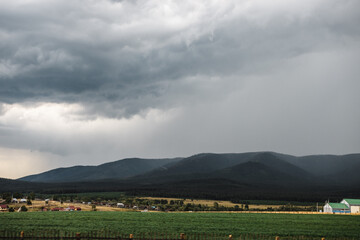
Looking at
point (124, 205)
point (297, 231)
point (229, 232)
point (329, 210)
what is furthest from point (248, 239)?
point (124, 205)

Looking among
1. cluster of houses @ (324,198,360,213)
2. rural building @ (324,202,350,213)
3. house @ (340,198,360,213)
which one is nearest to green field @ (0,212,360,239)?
rural building @ (324,202,350,213)

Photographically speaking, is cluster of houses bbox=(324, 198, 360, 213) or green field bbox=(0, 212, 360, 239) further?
cluster of houses bbox=(324, 198, 360, 213)

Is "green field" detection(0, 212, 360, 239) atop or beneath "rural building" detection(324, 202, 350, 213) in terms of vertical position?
atop

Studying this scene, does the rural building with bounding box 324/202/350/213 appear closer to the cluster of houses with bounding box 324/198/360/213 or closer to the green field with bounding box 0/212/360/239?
the cluster of houses with bounding box 324/198/360/213

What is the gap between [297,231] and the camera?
67250 mm

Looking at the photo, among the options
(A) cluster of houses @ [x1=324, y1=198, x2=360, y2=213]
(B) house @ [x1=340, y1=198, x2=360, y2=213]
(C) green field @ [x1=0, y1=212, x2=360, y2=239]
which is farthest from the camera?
(B) house @ [x1=340, y1=198, x2=360, y2=213]

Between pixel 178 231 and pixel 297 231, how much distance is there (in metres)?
22.1

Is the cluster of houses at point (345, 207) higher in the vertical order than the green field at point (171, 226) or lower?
lower

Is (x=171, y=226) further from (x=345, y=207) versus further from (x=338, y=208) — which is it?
(x=345, y=207)

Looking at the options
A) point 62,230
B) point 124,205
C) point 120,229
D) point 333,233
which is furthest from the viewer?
point 124,205

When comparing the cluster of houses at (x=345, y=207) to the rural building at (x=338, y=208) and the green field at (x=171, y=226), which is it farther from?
the green field at (x=171, y=226)

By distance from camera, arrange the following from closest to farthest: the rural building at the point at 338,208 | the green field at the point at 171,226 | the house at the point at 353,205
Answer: the green field at the point at 171,226 → the rural building at the point at 338,208 → the house at the point at 353,205

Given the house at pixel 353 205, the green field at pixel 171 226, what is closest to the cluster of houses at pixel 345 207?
the house at pixel 353 205

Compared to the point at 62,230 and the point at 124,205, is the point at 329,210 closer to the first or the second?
the point at 124,205
